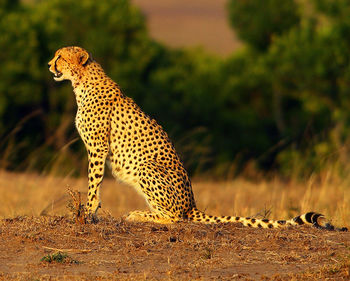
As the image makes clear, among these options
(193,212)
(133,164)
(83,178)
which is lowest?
(83,178)

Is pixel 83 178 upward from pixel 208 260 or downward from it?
downward

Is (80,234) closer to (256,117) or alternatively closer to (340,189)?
(340,189)

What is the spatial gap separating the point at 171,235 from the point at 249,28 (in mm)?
16767

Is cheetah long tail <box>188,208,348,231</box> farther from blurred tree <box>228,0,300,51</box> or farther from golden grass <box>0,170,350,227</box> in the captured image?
blurred tree <box>228,0,300,51</box>

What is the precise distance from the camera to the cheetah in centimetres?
529

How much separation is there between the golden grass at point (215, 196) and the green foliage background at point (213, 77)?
15.7 ft

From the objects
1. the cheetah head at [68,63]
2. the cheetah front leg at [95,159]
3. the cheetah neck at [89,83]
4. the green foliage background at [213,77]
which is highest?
the cheetah head at [68,63]

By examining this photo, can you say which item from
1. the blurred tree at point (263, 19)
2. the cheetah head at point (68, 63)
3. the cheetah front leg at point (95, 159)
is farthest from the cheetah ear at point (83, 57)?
the blurred tree at point (263, 19)

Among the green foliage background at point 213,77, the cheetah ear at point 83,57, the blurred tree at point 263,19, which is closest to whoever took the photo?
the cheetah ear at point 83,57

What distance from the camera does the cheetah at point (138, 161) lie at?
17.4 ft

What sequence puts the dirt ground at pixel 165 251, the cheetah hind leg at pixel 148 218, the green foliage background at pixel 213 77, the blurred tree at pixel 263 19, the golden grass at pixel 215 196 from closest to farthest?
the dirt ground at pixel 165 251 < the cheetah hind leg at pixel 148 218 < the golden grass at pixel 215 196 < the green foliage background at pixel 213 77 < the blurred tree at pixel 263 19

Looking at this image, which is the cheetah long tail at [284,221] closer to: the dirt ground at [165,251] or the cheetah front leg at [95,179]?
the dirt ground at [165,251]

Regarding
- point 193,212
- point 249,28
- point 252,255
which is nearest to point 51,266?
point 252,255

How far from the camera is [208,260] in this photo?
4238 mm
